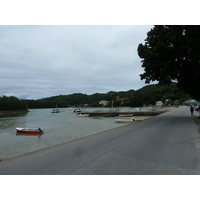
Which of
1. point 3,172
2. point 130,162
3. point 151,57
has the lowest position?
point 3,172

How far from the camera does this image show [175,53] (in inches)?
656

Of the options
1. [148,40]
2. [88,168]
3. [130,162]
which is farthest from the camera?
[148,40]

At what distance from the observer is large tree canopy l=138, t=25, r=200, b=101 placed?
14.8m

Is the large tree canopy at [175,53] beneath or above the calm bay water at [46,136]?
above

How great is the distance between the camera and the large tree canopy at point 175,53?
14.8 metres

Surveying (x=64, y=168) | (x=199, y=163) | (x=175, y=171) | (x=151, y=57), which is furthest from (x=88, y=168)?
(x=151, y=57)

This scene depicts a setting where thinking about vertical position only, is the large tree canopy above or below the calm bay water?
above

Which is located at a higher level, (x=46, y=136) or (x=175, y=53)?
(x=175, y=53)

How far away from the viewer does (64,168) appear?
5.16m

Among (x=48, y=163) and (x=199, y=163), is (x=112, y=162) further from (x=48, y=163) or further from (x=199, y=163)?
(x=199, y=163)

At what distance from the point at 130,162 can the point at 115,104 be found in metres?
160

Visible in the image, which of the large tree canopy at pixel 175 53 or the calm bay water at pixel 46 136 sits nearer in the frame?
the calm bay water at pixel 46 136

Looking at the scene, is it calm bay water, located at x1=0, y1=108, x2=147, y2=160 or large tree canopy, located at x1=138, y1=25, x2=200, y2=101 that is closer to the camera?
calm bay water, located at x1=0, y1=108, x2=147, y2=160

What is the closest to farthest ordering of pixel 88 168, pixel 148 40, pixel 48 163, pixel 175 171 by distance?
pixel 175 171 < pixel 88 168 < pixel 48 163 < pixel 148 40
